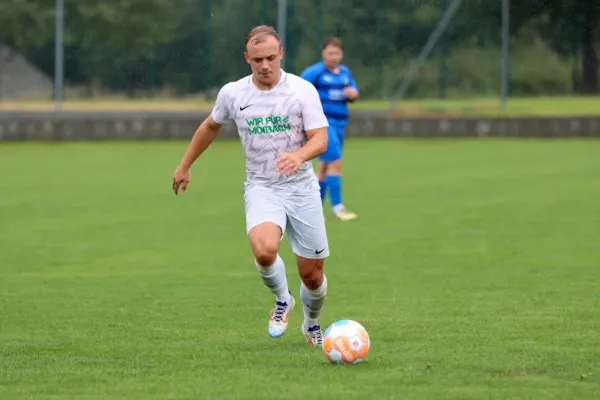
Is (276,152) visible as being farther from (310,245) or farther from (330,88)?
(330,88)

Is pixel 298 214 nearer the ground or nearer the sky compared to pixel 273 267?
nearer the sky

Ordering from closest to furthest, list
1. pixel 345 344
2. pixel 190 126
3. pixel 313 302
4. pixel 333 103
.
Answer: pixel 345 344, pixel 313 302, pixel 333 103, pixel 190 126

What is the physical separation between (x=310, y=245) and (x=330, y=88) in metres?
8.46

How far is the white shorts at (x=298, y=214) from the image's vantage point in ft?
25.5

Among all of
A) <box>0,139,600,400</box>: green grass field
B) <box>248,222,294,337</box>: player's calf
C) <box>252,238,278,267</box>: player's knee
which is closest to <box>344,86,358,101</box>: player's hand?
<box>0,139,600,400</box>: green grass field

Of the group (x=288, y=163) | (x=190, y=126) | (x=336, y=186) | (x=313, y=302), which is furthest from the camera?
(x=190, y=126)

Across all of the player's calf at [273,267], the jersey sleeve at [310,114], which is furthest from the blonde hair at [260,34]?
the player's calf at [273,267]

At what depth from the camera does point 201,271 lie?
11586 millimetres

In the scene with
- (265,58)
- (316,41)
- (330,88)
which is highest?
(316,41)

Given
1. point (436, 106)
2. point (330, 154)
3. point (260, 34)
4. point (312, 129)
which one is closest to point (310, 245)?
point (312, 129)

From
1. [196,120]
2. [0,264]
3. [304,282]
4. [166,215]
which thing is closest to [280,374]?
[304,282]

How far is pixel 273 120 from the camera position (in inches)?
304

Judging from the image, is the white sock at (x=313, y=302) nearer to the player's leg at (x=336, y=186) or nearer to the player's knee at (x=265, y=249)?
the player's knee at (x=265, y=249)

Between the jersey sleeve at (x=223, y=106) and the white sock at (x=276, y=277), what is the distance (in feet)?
2.94
